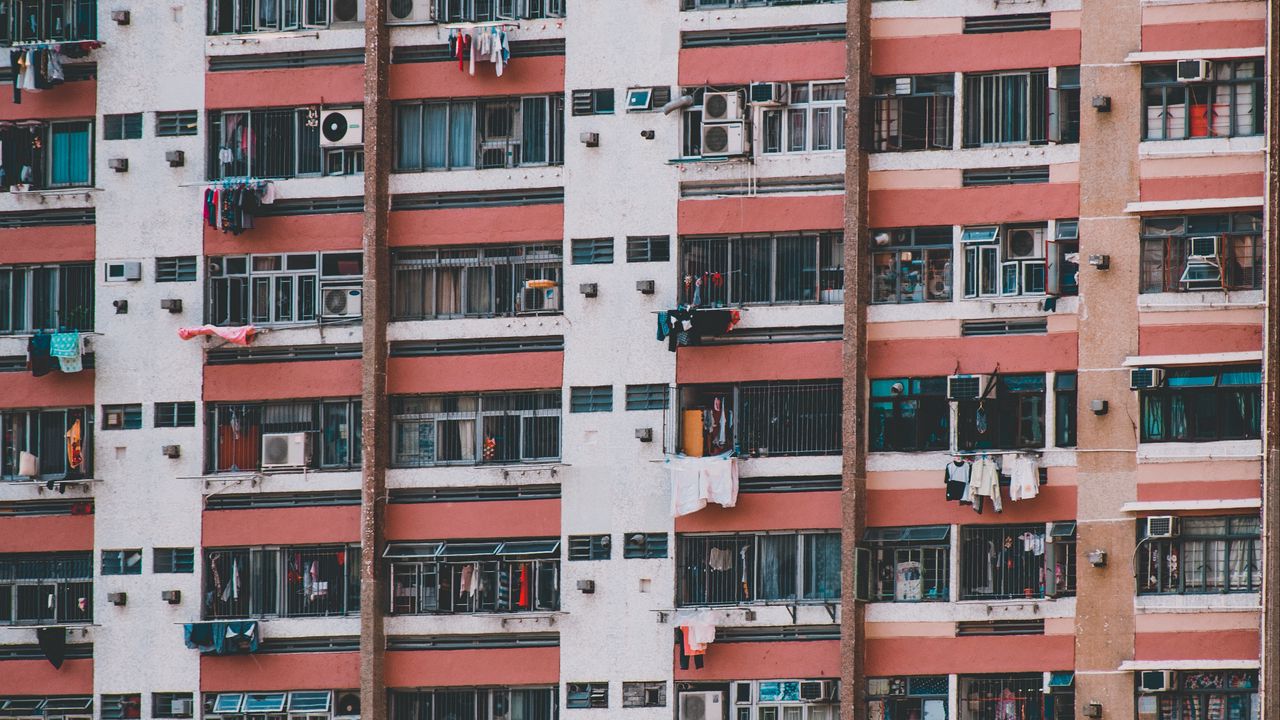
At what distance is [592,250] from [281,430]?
615 cm

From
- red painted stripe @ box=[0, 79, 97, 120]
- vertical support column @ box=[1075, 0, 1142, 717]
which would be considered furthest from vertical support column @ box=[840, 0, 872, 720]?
red painted stripe @ box=[0, 79, 97, 120]

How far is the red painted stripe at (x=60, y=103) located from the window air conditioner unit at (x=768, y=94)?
1140 cm

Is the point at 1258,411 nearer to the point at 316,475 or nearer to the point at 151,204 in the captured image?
the point at 316,475

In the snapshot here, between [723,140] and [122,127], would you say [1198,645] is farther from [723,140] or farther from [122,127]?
[122,127]

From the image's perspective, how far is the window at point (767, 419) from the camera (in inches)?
1487

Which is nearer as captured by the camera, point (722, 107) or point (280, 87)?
point (722, 107)

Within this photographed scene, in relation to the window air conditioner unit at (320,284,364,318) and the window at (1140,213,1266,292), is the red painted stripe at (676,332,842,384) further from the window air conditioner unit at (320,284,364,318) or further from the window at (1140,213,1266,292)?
the window air conditioner unit at (320,284,364,318)

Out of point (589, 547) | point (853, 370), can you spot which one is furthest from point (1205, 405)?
point (589, 547)

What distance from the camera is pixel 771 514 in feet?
124

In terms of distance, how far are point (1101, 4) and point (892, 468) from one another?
324 inches

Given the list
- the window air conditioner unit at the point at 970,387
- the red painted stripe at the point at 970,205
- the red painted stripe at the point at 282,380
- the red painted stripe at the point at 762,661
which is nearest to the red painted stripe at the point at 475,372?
the red painted stripe at the point at 282,380

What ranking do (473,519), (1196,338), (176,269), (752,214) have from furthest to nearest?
1. (176,269)
2. (473,519)
3. (752,214)
4. (1196,338)

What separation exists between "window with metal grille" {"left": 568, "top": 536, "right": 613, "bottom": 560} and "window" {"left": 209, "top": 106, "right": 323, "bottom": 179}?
7.84 m

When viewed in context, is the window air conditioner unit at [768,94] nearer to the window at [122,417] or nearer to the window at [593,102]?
the window at [593,102]
